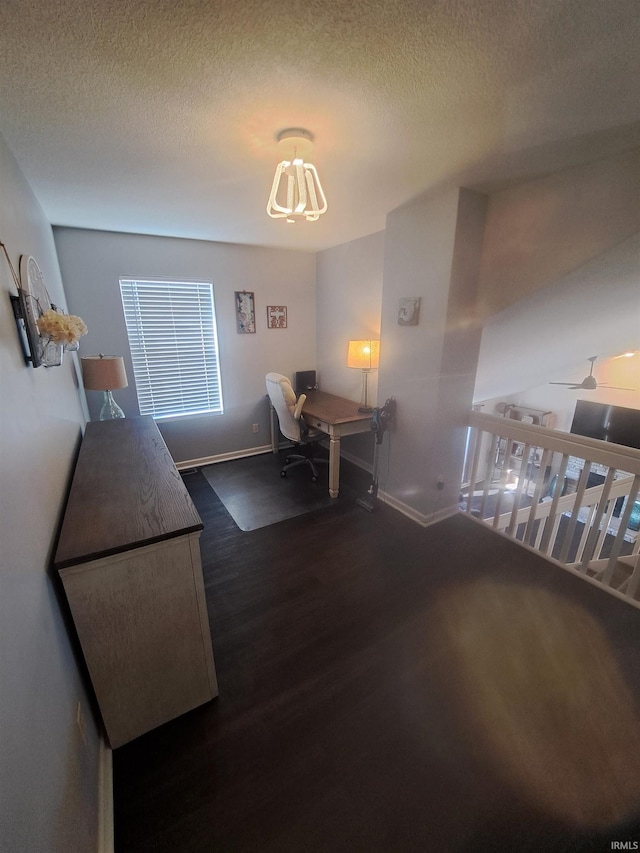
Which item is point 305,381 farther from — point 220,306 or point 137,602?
point 137,602

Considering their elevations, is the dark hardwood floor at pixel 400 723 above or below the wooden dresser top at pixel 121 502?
below

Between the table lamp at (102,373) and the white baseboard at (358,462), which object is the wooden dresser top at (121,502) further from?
the white baseboard at (358,462)

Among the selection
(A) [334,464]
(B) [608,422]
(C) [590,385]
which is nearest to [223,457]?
(A) [334,464]

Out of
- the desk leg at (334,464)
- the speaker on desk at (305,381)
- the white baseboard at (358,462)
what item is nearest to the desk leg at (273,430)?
the speaker on desk at (305,381)

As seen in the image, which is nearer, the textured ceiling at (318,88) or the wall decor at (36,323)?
the textured ceiling at (318,88)

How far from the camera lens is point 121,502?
1420 millimetres

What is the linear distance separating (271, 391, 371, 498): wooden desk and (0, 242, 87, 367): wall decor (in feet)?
6.48

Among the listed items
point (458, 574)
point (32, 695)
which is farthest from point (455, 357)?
point (32, 695)

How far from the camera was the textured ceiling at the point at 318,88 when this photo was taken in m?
0.89

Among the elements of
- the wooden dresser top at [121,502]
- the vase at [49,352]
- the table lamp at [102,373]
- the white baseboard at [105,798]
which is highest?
the vase at [49,352]

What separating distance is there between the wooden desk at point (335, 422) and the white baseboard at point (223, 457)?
38.2 inches

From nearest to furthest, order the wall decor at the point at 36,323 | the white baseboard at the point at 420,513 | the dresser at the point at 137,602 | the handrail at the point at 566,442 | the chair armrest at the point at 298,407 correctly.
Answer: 1. the dresser at the point at 137,602
2. the wall decor at the point at 36,323
3. the handrail at the point at 566,442
4. the white baseboard at the point at 420,513
5. the chair armrest at the point at 298,407

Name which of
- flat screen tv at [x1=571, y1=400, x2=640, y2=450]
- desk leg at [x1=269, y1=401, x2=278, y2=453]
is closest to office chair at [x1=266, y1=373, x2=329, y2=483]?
desk leg at [x1=269, y1=401, x2=278, y2=453]

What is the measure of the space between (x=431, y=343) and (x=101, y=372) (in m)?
2.56
